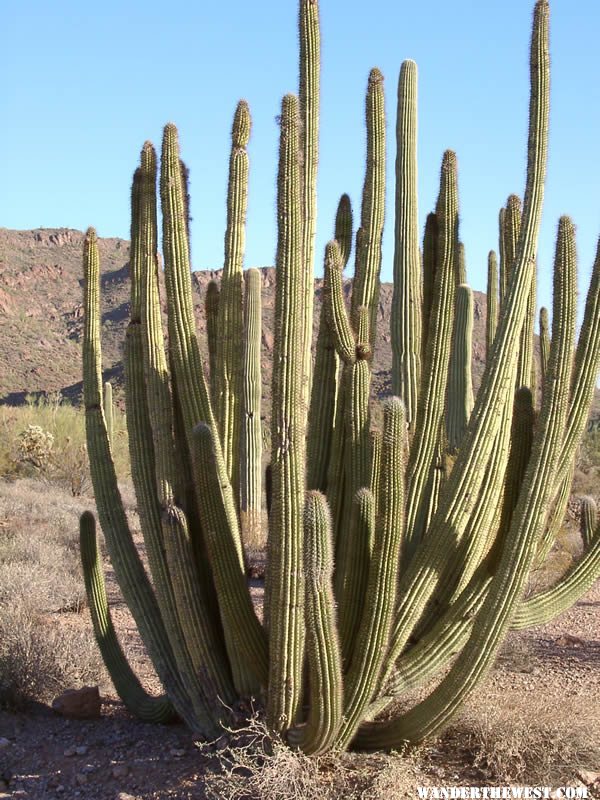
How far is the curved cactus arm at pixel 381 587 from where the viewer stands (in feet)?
17.3

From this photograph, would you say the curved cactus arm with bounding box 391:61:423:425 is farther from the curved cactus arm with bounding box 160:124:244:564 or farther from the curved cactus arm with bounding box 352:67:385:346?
the curved cactus arm with bounding box 160:124:244:564

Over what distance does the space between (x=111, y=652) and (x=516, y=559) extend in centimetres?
312

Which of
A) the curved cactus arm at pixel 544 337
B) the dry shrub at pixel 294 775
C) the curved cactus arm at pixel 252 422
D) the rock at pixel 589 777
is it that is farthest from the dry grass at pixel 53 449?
the rock at pixel 589 777

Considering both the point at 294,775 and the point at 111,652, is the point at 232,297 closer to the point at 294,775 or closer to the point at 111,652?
the point at 111,652

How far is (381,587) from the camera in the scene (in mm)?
5262

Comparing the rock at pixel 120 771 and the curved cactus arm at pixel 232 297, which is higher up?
the curved cactus arm at pixel 232 297

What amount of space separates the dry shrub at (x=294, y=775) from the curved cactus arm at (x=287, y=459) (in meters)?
0.20

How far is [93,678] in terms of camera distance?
7.64m

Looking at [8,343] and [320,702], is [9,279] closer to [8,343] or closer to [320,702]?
[8,343]

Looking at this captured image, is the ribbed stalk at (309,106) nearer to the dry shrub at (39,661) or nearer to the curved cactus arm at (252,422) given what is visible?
the dry shrub at (39,661)

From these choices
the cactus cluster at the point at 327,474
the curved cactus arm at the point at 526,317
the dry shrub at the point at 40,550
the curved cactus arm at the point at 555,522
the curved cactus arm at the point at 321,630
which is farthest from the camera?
the dry shrub at the point at 40,550

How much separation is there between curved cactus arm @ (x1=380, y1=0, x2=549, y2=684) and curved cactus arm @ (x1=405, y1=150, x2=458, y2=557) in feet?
1.65

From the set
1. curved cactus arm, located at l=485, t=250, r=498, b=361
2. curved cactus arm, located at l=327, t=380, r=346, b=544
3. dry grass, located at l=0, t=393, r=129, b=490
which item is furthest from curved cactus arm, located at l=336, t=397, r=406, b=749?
dry grass, located at l=0, t=393, r=129, b=490

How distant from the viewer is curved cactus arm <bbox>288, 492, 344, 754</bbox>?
4844 millimetres
